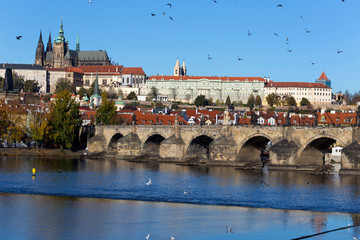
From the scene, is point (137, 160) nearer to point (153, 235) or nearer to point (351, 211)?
point (351, 211)

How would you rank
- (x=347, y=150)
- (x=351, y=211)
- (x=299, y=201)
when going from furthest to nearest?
(x=347, y=150) → (x=299, y=201) → (x=351, y=211)

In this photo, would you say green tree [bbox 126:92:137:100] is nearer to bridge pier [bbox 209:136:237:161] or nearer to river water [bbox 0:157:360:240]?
bridge pier [bbox 209:136:237:161]

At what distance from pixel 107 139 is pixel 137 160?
28.1ft

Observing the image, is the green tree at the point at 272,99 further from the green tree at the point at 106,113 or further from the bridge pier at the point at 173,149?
the bridge pier at the point at 173,149

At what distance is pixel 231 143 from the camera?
60.8 m

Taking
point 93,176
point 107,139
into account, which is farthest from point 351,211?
point 107,139

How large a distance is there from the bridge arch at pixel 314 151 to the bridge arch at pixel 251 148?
15.3 ft

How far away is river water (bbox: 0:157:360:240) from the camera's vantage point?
28625 millimetres

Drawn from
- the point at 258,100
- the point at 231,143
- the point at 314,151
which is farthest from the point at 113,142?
the point at 258,100

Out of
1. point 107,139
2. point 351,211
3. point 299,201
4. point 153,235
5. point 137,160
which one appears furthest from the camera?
point 107,139

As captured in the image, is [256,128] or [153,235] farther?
[256,128]

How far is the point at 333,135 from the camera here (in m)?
52.5

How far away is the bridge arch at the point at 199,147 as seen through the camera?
217 feet

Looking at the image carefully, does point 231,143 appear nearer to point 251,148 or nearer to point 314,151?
point 251,148
